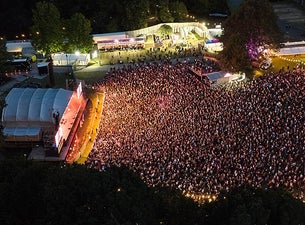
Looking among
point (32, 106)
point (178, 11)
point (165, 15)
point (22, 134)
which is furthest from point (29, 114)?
point (178, 11)

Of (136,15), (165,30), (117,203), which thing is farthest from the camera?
(136,15)

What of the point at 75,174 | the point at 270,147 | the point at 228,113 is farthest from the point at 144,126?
the point at 75,174

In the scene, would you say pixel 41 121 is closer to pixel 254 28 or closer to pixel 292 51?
pixel 254 28

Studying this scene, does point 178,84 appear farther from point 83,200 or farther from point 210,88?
point 83,200

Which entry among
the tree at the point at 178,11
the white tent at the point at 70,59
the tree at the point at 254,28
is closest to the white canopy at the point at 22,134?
the white tent at the point at 70,59

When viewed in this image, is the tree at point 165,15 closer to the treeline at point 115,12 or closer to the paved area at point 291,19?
the treeline at point 115,12
